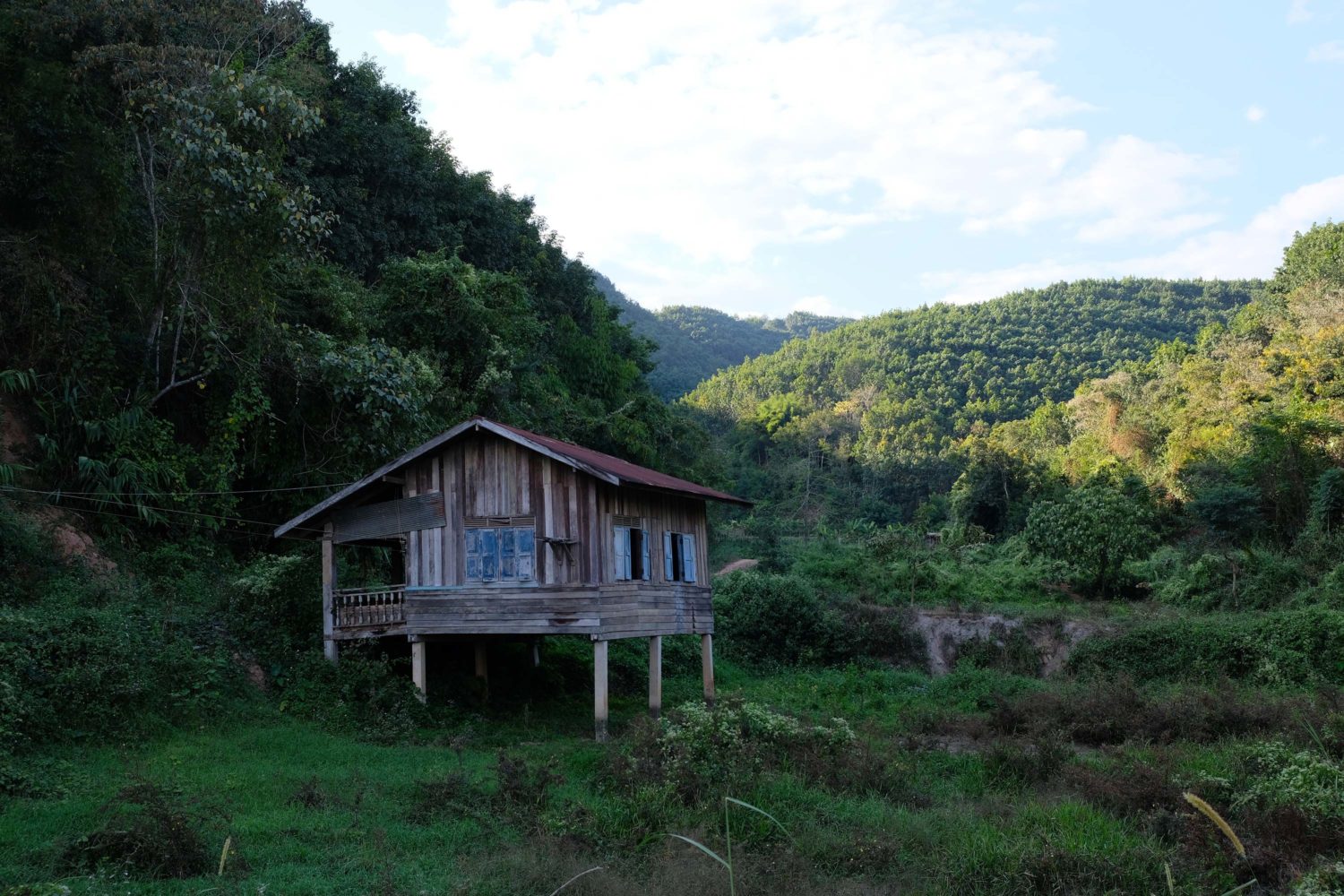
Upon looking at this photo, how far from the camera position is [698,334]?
129m

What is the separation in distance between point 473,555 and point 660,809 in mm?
7827

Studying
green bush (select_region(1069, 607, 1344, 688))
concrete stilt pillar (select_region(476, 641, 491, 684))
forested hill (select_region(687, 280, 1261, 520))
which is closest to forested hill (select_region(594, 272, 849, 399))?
forested hill (select_region(687, 280, 1261, 520))

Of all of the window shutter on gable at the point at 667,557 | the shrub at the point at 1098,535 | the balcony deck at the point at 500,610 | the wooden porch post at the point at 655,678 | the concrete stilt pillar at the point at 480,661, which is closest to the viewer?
the balcony deck at the point at 500,610

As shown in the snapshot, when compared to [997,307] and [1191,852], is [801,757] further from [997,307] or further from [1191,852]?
[997,307]

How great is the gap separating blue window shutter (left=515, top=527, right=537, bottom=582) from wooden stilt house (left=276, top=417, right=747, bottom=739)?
0.05 ft

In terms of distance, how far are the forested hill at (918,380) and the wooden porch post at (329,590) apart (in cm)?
4926

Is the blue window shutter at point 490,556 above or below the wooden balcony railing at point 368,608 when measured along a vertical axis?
above

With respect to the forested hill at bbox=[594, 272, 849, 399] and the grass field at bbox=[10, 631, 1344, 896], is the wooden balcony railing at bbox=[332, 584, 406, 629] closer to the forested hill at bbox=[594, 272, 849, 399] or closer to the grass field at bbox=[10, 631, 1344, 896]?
the grass field at bbox=[10, 631, 1344, 896]

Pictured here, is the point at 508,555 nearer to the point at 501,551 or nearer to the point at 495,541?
the point at 501,551

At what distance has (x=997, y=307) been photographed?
322 ft

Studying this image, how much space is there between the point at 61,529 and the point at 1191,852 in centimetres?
1858

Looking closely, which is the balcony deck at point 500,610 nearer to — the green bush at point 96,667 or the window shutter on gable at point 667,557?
the window shutter on gable at point 667,557

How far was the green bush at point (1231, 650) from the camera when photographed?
2519 cm

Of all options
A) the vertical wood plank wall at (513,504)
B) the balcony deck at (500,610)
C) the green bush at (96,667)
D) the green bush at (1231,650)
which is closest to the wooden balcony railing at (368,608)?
the balcony deck at (500,610)
